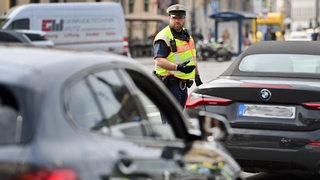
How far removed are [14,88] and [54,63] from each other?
269mm

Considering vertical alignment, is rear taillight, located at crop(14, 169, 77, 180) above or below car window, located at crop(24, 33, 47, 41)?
above

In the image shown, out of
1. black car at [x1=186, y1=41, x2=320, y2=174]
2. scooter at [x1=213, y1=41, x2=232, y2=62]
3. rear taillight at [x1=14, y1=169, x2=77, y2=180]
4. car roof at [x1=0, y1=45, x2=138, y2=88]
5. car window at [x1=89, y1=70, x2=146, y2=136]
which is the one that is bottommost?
scooter at [x1=213, y1=41, x2=232, y2=62]

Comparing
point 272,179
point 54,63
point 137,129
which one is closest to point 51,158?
point 54,63

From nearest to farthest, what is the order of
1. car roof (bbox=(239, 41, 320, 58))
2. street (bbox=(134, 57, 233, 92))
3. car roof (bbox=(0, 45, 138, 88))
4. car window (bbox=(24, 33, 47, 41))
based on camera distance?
1. car roof (bbox=(0, 45, 138, 88))
2. car roof (bbox=(239, 41, 320, 58))
3. car window (bbox=(24, 33, 47, 41))
4. street (bbox=(134, 57, 233, 92))

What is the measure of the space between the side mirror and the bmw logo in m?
2.48

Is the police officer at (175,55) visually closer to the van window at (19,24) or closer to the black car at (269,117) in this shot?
the black car at (269,117)

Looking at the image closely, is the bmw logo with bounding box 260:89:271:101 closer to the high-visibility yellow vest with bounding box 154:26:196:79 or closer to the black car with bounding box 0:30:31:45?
the high-visibility yellow vest with bounding box 154:26:196:79

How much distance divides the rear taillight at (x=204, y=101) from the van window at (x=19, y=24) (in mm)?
23394

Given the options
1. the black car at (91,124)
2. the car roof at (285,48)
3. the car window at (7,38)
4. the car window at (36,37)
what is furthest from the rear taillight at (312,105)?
the car window at (36,37)

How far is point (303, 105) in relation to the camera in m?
5.93

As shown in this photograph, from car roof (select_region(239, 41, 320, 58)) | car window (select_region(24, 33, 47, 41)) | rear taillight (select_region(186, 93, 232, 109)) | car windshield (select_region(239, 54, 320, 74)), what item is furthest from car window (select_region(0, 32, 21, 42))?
rear taillight (select_region(186, 93, 232, 109))

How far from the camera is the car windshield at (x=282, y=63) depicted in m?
6.89

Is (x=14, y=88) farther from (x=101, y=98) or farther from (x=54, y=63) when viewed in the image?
(x=101, y=98)

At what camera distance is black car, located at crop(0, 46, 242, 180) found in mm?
2559
